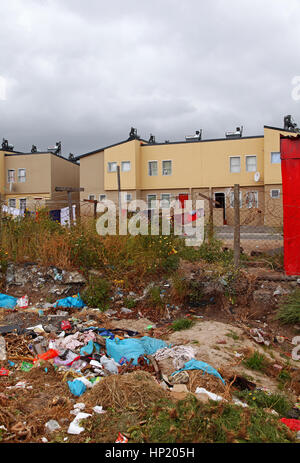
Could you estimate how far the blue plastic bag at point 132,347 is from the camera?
173 inches

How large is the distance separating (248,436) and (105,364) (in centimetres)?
204

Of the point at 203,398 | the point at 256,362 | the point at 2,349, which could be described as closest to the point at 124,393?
the point at 203,398

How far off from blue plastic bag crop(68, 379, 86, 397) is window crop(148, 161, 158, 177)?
79.0ft

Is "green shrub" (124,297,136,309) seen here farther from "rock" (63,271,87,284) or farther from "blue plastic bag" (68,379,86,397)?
"blue plastic bag" (68,379,86,397)

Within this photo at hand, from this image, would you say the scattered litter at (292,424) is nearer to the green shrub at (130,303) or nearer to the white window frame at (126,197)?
the green shrub at (130,303)

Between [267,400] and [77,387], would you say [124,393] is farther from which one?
[267,400]

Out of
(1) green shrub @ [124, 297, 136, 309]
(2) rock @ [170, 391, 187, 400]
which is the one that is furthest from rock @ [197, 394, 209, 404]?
(1) green shrub @ [124, 297, 136, 309]

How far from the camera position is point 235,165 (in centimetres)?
2480

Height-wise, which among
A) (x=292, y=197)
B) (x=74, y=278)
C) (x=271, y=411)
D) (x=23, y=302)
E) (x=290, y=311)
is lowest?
(x=271, y=411)

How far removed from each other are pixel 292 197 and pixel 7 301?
5937 mm

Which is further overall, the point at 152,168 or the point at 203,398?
the point at 152,168

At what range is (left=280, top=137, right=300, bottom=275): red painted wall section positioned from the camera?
6.44m

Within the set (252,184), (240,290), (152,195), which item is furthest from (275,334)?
(152,195)

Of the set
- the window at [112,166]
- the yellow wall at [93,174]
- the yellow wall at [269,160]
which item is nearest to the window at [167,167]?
the window at [112,166]
